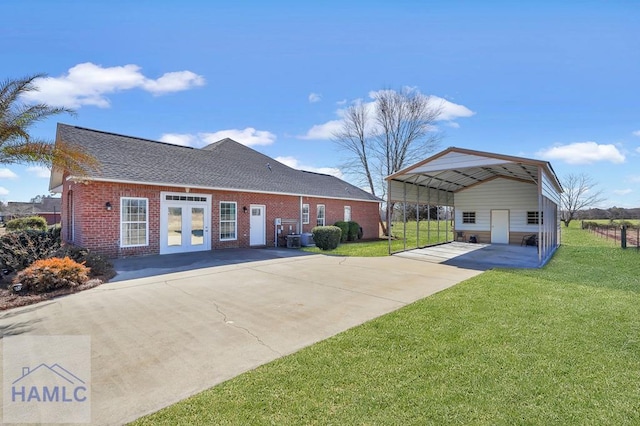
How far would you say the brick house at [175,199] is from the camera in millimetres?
11211

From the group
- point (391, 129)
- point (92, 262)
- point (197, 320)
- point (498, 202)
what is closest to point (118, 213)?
point (92, 262)

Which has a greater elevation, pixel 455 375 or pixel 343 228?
pixel 343 228

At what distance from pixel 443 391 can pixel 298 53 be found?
12.7m

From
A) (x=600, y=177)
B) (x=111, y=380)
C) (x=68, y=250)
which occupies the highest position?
(x=600, y=177)

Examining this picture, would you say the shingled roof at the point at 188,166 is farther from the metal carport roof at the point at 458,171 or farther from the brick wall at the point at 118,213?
the metal carport roof at the point at 458,171

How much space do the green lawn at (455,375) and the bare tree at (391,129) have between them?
25459mm

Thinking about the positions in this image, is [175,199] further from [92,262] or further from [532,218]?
[532,218]

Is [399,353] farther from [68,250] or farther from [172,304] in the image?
[68,250]

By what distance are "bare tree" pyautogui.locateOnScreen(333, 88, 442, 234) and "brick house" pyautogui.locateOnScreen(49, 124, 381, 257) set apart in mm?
12508

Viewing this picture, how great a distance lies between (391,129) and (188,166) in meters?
20.8

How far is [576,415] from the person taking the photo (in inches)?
101

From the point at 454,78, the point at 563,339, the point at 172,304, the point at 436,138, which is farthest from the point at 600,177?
the point at 172,304

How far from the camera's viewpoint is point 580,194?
4841 cm

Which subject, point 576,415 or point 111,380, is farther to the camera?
point 111,380
